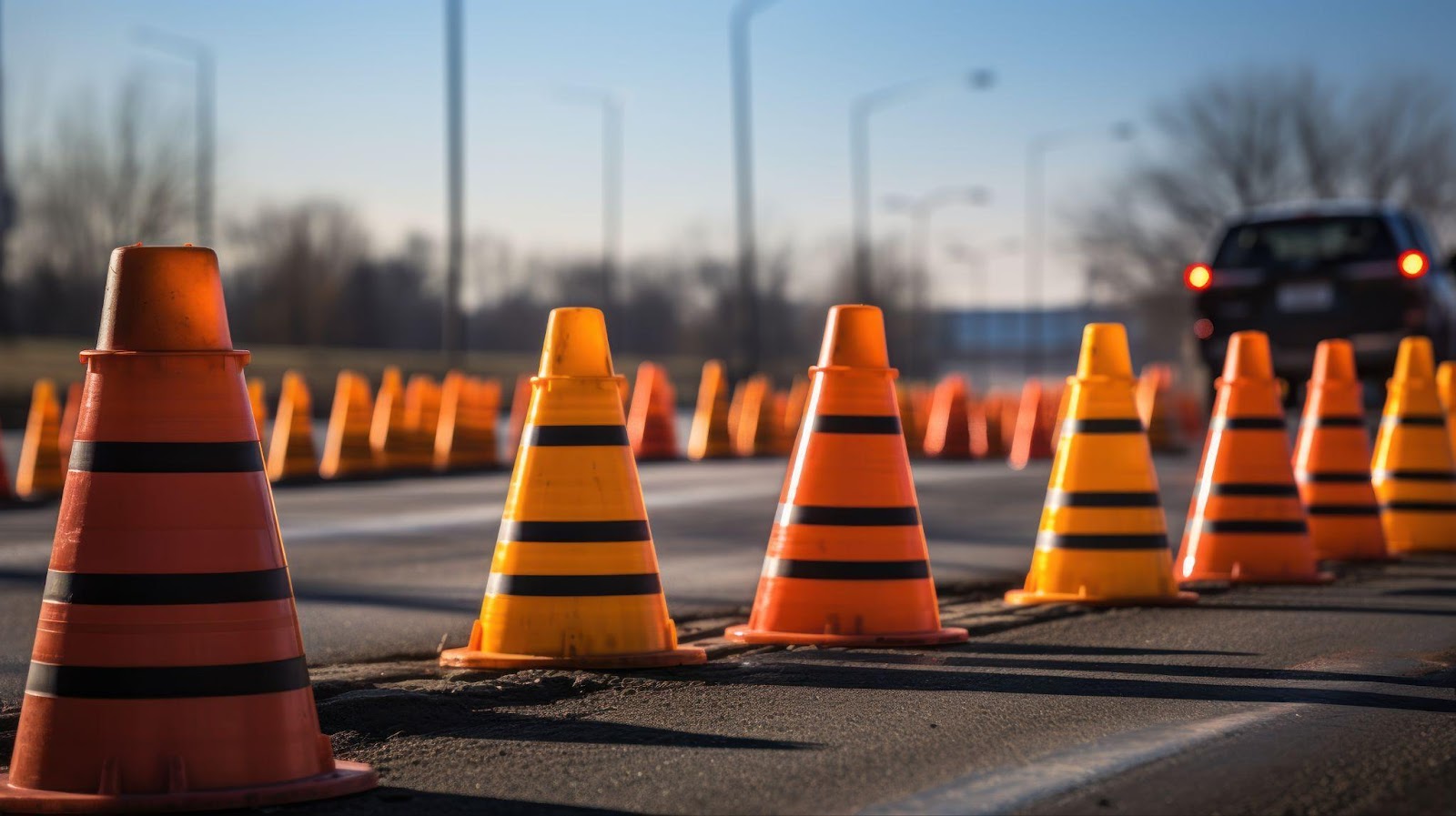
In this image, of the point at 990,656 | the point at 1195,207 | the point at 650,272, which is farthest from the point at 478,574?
the point at 650,272

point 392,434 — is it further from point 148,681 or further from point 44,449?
point 148,681

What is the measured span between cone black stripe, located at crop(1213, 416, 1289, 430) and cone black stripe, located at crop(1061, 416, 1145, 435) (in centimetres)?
135

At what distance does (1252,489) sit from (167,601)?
22.1 feet

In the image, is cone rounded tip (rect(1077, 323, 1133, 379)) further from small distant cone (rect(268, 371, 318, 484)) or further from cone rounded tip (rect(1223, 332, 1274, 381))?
small distant cone (rect(268, 371, 318, 484))

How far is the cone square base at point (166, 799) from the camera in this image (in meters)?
4.43

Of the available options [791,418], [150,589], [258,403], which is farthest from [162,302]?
[791,418]

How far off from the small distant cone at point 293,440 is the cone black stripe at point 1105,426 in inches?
488

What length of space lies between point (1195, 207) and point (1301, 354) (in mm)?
61506

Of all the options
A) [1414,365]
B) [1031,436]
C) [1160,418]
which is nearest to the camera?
[1414,365]

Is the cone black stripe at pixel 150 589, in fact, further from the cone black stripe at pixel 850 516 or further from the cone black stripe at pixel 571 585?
the cone black stripe at pixel 850 516

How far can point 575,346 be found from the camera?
695 cm

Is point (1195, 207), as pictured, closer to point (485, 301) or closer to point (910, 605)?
point (485, 301)

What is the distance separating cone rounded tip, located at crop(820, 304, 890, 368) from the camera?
7.69 metres

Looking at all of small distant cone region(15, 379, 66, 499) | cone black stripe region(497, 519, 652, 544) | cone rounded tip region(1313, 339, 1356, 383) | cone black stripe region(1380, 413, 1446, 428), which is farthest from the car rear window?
cone black stripe region(497, 519, 652, 544)
